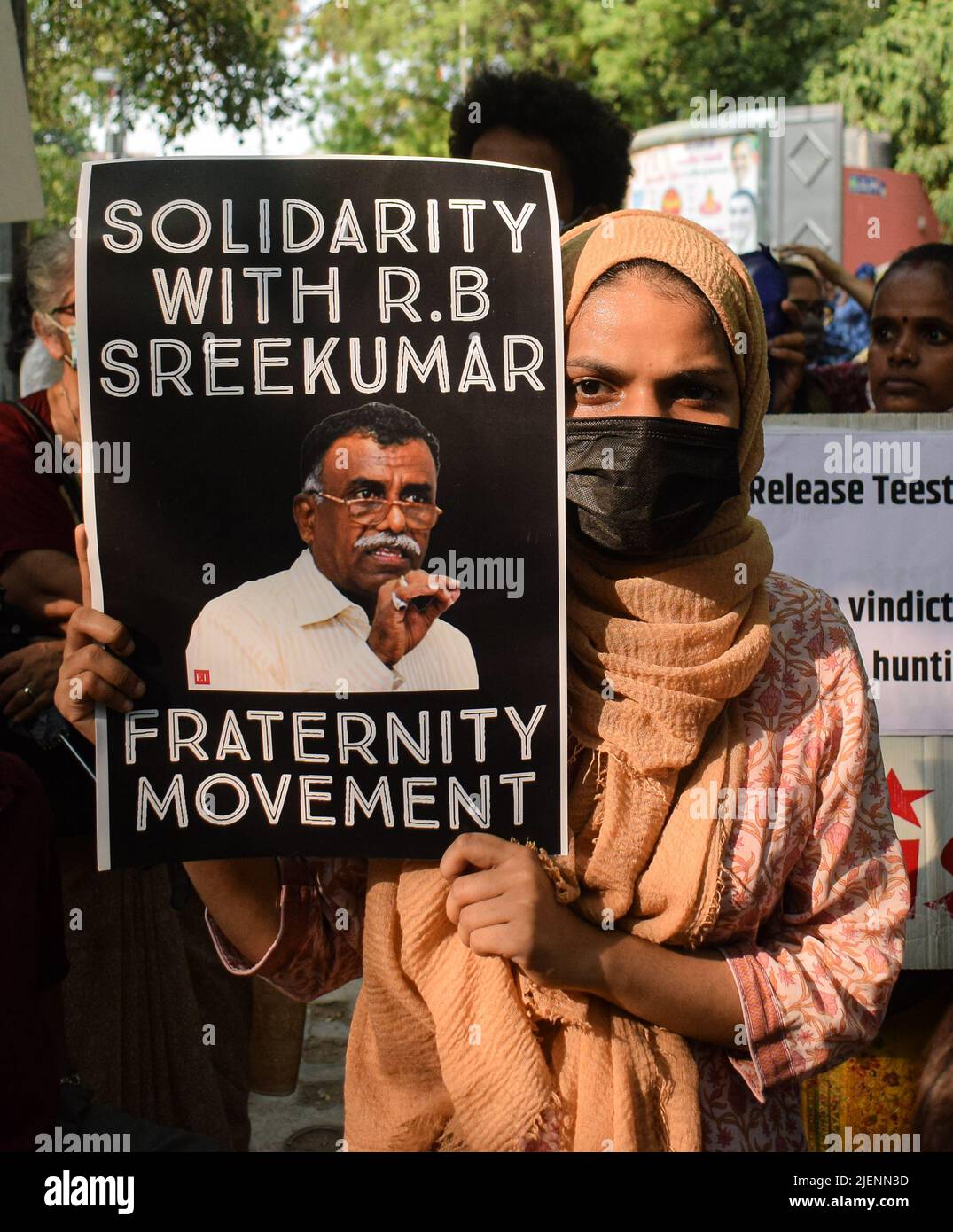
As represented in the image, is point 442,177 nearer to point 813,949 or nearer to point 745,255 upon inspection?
point 813,949

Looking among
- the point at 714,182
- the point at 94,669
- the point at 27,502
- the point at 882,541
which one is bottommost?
the point at 94,669

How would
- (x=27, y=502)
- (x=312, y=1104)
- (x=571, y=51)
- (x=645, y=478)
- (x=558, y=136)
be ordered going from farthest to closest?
(x=571, y=51), (x=312, y=1104), (x=558, y=136), (x=27, y=502), (x=645, y=478)

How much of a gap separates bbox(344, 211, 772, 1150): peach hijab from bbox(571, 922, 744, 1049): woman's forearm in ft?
0.11

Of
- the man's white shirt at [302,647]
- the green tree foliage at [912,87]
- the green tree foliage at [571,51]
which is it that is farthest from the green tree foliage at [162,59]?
the green tree foliage at [912,87]

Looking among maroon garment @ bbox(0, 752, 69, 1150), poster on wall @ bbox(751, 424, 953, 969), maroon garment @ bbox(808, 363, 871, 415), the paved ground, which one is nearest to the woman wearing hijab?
maroon garment @ bbox(0, 752, 69, 1150)

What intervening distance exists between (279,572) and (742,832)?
676mm

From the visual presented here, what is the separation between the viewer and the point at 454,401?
5.84ft

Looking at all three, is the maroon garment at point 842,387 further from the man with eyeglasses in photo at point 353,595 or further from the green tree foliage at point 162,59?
the green tree foliage at point 162,59

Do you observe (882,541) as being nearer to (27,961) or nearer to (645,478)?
(645,478)

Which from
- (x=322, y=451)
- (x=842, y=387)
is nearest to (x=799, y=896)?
(x=322, y=451)

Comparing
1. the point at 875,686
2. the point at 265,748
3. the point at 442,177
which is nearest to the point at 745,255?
the point at 875,686

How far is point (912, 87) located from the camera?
17641 mm

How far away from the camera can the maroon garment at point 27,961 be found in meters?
2.17

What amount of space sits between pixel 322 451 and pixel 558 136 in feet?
6.27
